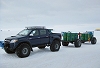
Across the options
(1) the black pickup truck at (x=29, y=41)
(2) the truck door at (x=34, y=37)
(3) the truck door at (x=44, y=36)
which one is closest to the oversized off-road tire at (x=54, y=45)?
(1) the black pickup truck at (x=29, y=41)

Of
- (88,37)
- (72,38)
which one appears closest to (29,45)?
(72,38)

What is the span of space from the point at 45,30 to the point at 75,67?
15.1 ft

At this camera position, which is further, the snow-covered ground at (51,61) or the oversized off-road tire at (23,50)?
the oversized off-road tire at (23,50)

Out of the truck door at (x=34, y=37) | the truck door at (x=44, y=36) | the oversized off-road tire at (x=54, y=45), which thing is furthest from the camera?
the oversized off-road tire at (x=54, y=45)

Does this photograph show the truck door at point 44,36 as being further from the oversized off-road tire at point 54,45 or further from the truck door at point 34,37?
the oversized off-road tire at point 54,45

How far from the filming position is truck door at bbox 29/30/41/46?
A: 8874 millimetres

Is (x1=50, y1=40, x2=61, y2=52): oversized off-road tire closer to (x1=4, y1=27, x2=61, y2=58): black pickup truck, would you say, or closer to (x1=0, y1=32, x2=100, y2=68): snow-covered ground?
(x1=4, y1=27, x2=61, y2=58): black pickup truck

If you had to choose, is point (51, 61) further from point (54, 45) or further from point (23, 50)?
point (54, 45)

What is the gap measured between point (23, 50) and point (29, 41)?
777 millimetres

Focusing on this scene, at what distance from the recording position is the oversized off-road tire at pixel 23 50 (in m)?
8.01

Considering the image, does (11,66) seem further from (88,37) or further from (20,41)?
(88,37)

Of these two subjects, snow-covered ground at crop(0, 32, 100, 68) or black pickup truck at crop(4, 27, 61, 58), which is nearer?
snow-covered ground at crop(0, 32, 100, 68)

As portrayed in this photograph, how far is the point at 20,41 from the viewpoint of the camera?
8164mm

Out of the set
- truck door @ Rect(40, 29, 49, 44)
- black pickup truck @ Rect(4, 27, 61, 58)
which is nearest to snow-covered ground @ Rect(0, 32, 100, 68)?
black pickup truck @ Rect(4, 27, 61, 58)
